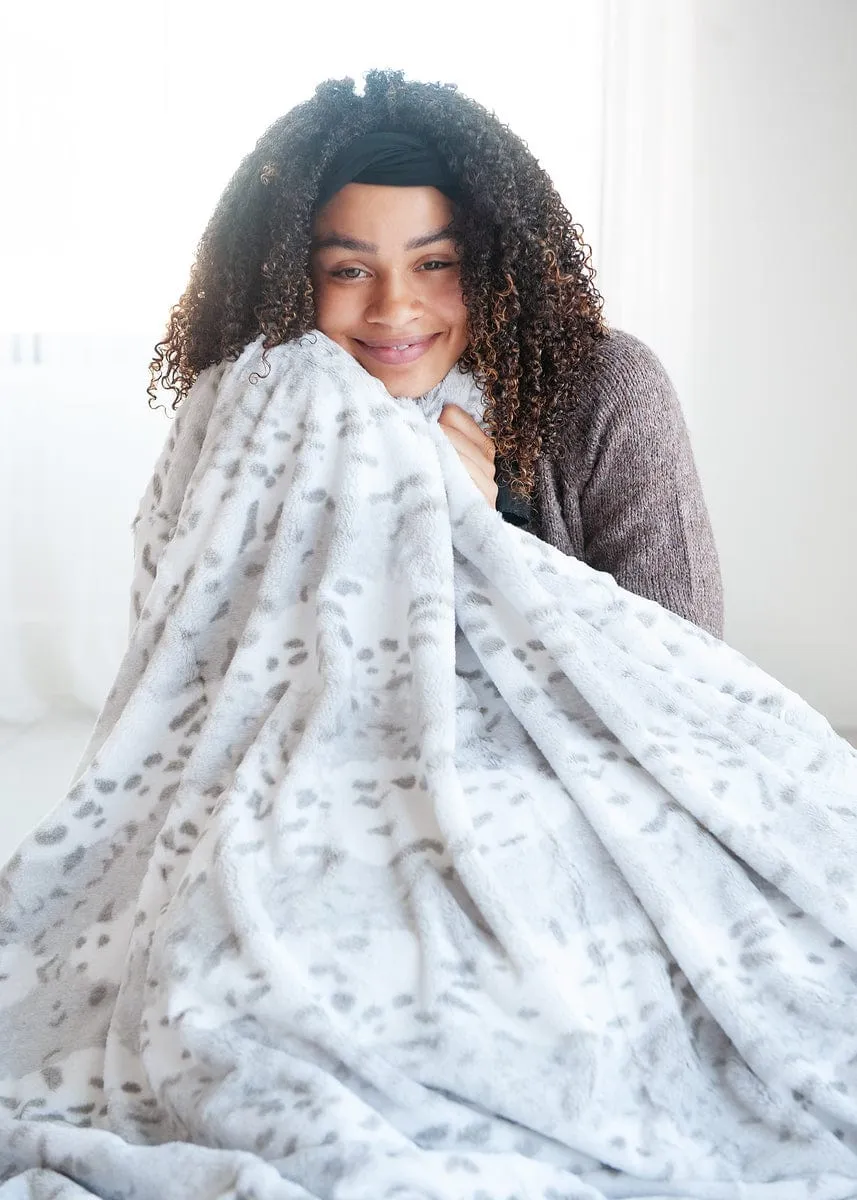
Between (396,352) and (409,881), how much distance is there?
2.18 ft

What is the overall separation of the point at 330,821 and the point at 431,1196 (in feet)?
1.05

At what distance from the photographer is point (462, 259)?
140 centimetres

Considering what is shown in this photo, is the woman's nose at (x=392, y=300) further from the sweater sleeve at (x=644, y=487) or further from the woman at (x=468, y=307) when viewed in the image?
the sweater sleeve at (x=644, y=487)

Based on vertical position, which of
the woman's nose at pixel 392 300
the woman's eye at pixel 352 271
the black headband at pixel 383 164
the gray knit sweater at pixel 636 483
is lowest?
the gray knit sweater at pixel 636 483

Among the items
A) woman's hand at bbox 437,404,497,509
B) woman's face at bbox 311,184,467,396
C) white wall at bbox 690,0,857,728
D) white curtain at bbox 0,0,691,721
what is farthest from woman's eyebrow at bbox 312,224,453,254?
white wall at bbox 690,0,857,728

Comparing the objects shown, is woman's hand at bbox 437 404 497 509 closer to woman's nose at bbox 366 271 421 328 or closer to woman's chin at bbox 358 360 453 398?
woman's chin at bbox 358 360 453 398

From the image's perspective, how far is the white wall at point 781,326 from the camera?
2.60 metres

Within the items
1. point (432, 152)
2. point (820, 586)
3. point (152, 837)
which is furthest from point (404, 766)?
point (820, 586)

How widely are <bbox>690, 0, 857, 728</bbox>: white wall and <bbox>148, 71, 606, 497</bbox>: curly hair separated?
Result: 50.1 inches

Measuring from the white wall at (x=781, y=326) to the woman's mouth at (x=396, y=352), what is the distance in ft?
4.69

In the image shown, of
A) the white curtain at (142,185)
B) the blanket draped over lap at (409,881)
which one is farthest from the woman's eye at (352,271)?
the white curtain at (142,185)

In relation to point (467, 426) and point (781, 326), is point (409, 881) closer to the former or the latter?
point (467, 426)

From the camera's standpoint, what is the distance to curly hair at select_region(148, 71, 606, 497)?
1.33 meters

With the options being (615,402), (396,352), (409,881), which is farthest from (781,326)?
(409,881)
